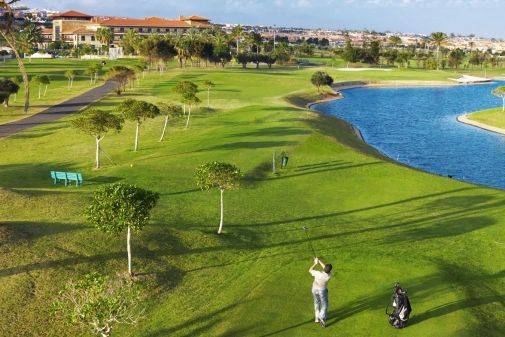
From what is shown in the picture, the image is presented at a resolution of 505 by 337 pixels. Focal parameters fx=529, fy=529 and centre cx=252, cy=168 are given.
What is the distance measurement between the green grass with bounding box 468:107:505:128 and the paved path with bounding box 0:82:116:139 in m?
68.7

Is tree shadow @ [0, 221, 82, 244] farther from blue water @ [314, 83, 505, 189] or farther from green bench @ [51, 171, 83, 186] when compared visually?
blue water @ [314, 83, 505, 189]

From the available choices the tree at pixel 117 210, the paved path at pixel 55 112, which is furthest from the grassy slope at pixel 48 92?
the tree at pixel 117 210

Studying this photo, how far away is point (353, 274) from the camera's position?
2417 cm

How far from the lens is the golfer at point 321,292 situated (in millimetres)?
18703

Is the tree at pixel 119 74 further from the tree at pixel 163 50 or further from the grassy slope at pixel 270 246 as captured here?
the tree at pixel 163 50

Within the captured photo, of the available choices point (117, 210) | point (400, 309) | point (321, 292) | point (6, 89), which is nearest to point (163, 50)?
point (6, 89)

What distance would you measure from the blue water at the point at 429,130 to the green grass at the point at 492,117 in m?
3.64

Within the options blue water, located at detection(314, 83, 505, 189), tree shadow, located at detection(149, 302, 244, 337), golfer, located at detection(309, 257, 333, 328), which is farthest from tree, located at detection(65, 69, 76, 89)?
golfer, located at detection(309, 257, 333, 328)

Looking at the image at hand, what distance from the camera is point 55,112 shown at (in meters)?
78.5

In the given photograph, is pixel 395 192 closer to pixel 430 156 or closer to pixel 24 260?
pixel 24 260

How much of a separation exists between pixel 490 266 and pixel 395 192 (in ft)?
42.8

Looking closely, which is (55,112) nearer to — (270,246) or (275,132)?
(275,132)

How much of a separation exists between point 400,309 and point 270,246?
9.59 meters

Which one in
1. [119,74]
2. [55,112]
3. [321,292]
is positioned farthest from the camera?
[119,74]
